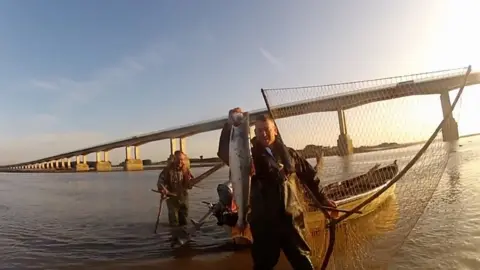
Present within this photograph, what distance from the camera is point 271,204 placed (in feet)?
14.5

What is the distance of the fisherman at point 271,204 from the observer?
14.5 ft

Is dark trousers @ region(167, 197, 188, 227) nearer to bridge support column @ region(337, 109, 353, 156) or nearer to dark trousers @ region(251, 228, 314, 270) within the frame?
bridge support column @ region(337, 109, 353, 156)

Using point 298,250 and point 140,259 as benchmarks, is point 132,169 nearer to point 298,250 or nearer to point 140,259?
point 140,259

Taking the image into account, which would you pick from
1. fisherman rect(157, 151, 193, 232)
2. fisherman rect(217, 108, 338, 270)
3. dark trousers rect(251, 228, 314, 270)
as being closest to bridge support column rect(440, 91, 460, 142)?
fisherman rect(217, 108, 338, 270)

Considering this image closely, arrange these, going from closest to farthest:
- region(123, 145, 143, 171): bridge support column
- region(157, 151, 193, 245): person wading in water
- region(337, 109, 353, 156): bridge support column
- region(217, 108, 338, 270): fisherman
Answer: region(217, 108, 338, 270): fisherman < region(337, 109, 353, 156): bridge support column < region(157, 151, 193, 245): person wading in water < region(123, 145, 143, 171): bridge support column

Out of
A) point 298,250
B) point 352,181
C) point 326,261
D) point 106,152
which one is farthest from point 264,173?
point 106,152

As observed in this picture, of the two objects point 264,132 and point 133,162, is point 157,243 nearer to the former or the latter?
point 264,132

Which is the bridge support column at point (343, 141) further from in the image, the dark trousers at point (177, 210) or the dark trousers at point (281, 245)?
the dark trousers at point (177, 210)

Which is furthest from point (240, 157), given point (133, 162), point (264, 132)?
point (133, 162)

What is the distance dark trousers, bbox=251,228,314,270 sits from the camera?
4461 mm

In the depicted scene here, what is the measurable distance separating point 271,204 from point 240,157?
0.68 m

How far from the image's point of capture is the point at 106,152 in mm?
99438

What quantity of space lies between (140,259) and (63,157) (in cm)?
11401

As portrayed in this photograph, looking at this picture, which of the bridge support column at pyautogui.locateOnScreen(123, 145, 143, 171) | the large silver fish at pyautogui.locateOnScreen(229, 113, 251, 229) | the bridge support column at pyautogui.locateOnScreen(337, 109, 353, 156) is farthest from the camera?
the bridge support column at pyautogui.locateOnScreen(123, 145, 143, 171)
